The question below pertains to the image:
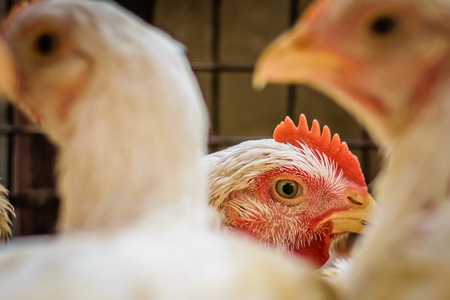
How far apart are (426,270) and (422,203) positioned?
0.06 meters

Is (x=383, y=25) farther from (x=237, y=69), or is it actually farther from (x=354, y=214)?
(x=237, y=69)

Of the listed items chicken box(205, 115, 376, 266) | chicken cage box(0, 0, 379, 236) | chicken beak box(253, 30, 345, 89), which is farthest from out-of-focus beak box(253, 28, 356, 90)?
chicken cage box(0, 0, 379, 236)

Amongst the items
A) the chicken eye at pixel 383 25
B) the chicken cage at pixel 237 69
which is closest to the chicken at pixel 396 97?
the chicken eye at pixel 383 25

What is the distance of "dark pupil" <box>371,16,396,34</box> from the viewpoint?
0.49 metres

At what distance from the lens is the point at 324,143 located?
1.07 m

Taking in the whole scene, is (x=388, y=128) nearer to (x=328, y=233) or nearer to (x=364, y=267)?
(x=364, y=267)

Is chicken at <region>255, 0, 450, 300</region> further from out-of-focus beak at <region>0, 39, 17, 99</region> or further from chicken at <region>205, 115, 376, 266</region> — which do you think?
chicken at <region>205, 115, 376, 266</region>

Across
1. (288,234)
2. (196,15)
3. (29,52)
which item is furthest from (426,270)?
(196,15)

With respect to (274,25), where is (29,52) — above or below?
below

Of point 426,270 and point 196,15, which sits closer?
point 426,270

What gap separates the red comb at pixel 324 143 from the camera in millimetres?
1061

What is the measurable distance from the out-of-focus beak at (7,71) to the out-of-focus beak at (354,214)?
68cm

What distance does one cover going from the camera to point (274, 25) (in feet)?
8.62

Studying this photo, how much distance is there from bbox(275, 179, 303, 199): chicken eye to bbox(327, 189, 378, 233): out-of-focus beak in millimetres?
76
